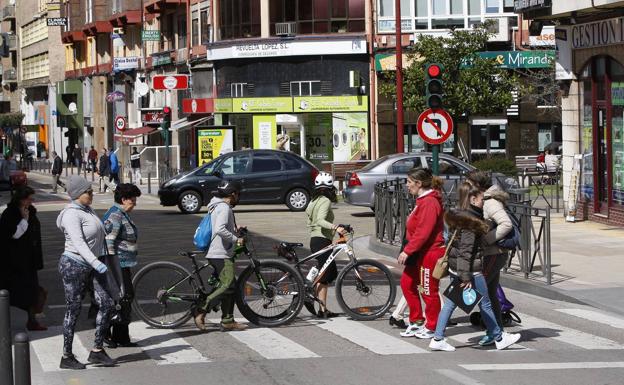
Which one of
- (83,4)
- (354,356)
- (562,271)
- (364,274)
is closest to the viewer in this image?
(354,356)

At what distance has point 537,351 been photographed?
1191cm

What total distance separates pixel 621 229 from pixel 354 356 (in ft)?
44.1

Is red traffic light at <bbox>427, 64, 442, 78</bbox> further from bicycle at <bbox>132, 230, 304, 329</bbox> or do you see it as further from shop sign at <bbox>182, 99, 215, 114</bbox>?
shop sign at <bbox>182, 99, 215, 114</bbox>

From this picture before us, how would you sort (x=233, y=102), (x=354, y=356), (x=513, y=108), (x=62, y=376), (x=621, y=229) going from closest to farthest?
(x=62, y=376), (x=354, y=356), (x=621, y=229), (x=513, y=108), (x=233, y=102)

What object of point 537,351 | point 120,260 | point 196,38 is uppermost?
point 196,38

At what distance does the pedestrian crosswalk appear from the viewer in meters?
11.8

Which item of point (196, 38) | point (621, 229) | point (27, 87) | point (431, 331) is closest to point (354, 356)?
point (431, 331)

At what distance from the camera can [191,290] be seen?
1323 cm

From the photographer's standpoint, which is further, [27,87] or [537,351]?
[27,87]

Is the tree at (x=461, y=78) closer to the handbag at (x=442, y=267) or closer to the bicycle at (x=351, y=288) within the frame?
the bicycle at (x=351, y=288)

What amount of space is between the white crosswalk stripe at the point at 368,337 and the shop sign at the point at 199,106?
4015 centimetres

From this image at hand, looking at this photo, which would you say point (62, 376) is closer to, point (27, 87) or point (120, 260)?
point (120, 260)

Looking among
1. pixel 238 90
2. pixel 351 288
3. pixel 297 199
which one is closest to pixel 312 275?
pixel 351 288

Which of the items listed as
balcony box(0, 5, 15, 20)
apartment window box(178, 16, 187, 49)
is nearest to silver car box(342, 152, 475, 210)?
apartment window box(178, 16, 187, 49)
